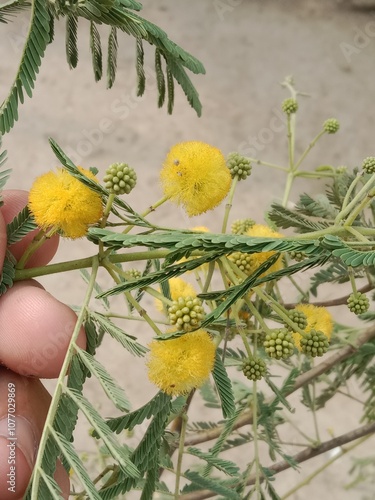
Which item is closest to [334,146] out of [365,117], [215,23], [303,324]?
[365,117]

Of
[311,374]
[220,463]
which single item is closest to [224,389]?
[220,463]

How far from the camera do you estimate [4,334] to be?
0.49 metres

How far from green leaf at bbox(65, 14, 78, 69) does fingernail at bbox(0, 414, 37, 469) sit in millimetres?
308

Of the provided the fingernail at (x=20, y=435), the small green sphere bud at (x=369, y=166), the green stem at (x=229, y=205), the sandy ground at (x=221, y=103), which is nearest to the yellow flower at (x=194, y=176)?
the green stem at (x=229, y=205)

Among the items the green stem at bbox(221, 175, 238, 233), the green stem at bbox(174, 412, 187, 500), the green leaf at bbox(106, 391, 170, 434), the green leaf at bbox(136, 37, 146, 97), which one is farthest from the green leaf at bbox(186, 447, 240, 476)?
the green leaf at bbox(136, 37, 146, 97)

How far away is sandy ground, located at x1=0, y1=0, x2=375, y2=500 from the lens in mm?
1878

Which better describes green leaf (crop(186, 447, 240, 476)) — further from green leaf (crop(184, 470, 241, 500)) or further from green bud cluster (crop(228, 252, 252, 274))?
green bud cluster (crop(228, 252, 252, 274))

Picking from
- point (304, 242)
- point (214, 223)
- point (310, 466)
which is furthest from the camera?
point (214, 223)

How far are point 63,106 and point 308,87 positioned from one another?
0.88 m

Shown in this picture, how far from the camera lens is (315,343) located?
1.44 ft

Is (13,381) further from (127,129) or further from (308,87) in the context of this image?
(308,87)

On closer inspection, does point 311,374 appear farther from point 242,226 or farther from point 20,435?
point 20,435

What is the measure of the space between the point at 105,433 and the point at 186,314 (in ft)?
0.31

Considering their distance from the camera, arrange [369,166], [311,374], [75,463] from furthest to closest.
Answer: [311,374] < [369,166] < [75,463]
